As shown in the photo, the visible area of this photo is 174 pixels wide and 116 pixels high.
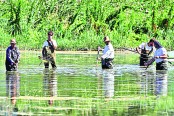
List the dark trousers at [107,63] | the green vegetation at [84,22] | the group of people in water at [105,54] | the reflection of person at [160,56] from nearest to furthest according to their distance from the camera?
the group of people in water at [105,54] < the reflection of person at [160,56] < the dark trousers at [107,63] < the green vegetation at [84,22]

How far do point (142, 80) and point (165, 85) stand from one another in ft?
8.14

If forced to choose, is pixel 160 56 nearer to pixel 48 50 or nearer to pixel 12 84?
pixel 48 50

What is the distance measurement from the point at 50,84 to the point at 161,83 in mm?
3252

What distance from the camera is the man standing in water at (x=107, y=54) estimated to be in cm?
2820

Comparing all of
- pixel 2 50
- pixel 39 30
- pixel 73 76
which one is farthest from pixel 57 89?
pixel 39 30

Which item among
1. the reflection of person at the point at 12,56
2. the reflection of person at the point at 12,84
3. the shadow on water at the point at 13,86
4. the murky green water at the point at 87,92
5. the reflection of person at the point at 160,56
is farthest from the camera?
the reflection of person at the point at 160,56

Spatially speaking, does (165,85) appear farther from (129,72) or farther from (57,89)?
(129,72)

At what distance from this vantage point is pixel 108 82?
880 inches

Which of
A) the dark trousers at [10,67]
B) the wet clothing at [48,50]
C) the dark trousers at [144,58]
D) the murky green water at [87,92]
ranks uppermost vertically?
the wet clothing at [48,50]

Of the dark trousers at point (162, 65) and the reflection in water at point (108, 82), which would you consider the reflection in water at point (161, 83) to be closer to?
the dark trousers at point (162, 65)

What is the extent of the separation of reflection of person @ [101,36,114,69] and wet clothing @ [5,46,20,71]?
344cm

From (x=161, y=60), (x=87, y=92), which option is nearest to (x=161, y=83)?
(x=87, y=92)

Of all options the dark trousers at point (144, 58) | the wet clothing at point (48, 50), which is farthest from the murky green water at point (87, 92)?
the dark trousers at point (144, 58)

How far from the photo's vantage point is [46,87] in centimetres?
2020
